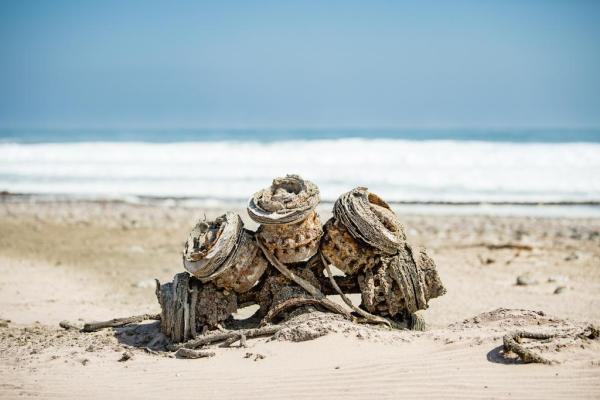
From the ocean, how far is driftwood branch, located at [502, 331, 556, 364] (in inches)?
484

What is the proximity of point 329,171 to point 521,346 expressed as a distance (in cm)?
2045

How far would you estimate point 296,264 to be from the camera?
6176 millimetres

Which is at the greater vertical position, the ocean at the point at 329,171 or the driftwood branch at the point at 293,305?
the ocean at the point at 329,171

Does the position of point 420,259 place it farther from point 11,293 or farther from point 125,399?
point 11,293

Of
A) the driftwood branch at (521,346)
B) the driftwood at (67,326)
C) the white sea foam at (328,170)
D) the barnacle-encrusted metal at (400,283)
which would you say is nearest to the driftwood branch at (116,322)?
the driftwood at (67,326)

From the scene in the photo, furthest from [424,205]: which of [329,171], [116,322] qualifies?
[116,322]

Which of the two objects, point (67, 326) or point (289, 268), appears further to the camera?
point (67, 326)

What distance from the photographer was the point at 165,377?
17.1 feet

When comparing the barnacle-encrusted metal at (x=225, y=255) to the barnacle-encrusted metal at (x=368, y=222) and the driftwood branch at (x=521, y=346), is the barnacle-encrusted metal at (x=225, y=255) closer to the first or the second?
the barnacle-encrusted metal at (x=368, y=222)

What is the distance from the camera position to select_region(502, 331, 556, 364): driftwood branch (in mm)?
4898

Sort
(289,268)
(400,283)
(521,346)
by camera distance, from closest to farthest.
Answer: (521,346), (400,283), (289,268)

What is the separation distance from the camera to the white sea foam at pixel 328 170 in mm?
19828

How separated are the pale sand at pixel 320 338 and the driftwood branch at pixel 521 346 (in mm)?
64

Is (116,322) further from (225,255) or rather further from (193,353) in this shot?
(225,255)
